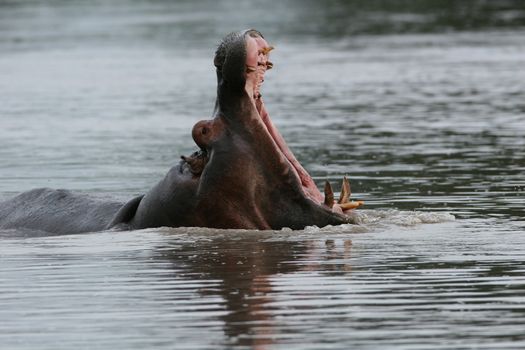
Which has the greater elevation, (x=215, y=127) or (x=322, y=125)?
→ (x=215, y=127)

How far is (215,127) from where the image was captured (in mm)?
10891

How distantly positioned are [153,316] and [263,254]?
2.10m

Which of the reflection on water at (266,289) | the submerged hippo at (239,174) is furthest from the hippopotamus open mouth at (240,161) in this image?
the reflection on water at (266,289)

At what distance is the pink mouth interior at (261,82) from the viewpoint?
10703mm

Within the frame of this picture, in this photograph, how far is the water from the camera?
8383 mm

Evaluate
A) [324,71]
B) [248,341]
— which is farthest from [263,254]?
[324,71]

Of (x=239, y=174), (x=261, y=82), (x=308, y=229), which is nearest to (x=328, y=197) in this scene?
(x=308, y=229)

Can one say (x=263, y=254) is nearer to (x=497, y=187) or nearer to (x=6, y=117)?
(x=497, y=187)

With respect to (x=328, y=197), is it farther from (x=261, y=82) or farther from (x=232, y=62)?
(x=232, y=62)

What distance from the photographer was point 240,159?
35.4 ft

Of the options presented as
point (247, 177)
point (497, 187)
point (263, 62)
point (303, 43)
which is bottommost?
point (303, 43)

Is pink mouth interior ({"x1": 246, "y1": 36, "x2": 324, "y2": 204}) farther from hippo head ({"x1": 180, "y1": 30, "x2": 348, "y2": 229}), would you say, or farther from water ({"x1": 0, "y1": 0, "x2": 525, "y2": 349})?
water ({"x1": 0, "y1": 0, "x2": 525, "y2": 349})

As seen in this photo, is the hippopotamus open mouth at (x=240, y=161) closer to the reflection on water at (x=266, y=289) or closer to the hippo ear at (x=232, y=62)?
the hippo ear at (x=232, y=62)

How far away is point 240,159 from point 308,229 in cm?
70
